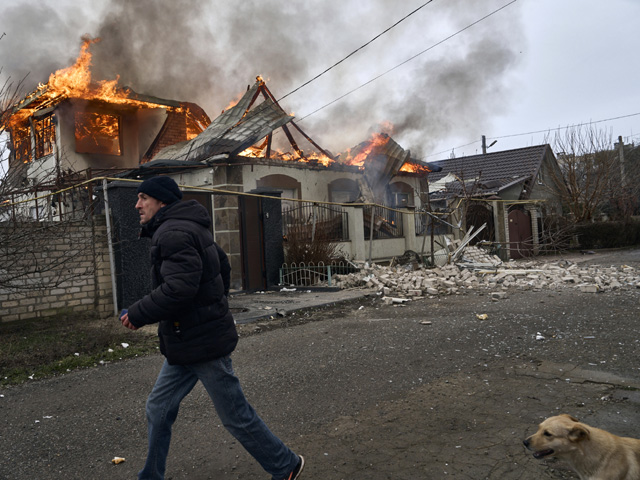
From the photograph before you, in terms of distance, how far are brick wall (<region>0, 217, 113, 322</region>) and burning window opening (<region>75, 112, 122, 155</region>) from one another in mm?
9912

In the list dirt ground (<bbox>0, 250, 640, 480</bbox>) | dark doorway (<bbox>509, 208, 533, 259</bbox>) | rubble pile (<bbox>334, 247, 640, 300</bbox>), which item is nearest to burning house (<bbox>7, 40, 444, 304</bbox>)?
rubble pile (<bbox>334, 247, 640, 300</bbox>)

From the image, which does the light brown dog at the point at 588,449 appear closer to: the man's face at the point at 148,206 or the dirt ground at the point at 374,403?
the dirt ground at the point at 374,403

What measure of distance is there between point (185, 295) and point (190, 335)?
236 millimetres

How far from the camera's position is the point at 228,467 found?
10.1 ft

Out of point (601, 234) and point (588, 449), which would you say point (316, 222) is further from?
point (601, 234)

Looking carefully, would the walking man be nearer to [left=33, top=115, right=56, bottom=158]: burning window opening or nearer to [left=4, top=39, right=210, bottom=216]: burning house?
[left=4, top=39, right=210, bottom=216]: burning house

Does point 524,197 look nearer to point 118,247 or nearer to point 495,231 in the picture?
point 495,231

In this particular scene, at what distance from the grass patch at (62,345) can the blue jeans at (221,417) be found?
129 inches

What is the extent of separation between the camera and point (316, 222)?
514 inches

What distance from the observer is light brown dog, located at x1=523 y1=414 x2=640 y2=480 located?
2412 mm

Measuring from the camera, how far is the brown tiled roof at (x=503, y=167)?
25188mm

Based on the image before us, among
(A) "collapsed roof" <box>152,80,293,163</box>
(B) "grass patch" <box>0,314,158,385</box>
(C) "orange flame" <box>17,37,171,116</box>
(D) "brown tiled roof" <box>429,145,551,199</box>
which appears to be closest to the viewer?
(B) "grass patch" <box>0,314,158,385</box>

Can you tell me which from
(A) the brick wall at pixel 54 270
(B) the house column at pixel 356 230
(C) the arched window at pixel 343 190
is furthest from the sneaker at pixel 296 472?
(C) the arched window at pixel 343 190

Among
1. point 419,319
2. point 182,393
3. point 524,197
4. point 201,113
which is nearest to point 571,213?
point 524,197
